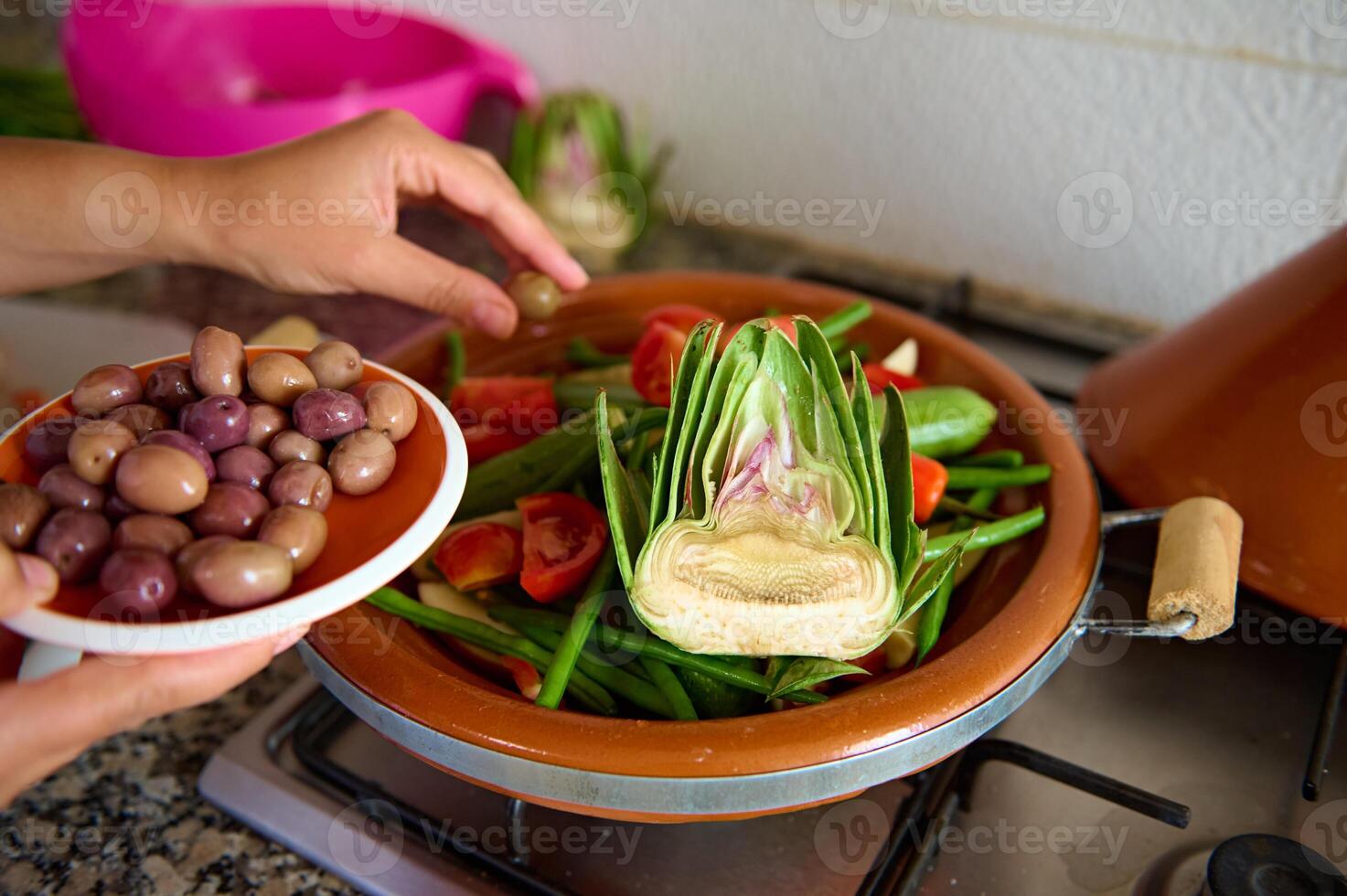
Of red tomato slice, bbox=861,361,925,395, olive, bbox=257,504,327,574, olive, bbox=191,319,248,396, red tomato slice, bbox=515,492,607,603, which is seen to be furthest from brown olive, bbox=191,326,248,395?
red tomato slice, bbox=861,361,925,395

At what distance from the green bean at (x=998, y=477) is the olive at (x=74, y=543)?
56 centimetres

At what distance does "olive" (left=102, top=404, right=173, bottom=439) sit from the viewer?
561mm

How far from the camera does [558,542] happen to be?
26.6 inches

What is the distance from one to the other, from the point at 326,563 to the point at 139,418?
0.15m

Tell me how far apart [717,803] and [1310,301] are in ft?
1.82

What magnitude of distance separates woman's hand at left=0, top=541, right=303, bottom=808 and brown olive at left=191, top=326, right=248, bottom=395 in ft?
0.49

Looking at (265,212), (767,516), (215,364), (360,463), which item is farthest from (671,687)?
(265,212)

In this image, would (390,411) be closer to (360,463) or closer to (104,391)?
(360,463)

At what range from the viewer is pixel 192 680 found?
1.61ft

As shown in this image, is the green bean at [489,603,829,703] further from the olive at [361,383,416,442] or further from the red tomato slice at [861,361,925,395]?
the red tomato slice at [861,361,925,395]

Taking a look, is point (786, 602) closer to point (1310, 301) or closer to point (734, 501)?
point (734, 501)

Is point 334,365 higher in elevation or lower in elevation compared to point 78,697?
higher

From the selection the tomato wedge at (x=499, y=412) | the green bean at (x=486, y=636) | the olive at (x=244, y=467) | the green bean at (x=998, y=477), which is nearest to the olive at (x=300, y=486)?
the olive at (x=244, y=467)

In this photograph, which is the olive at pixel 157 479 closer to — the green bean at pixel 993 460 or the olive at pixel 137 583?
the olive at pixel 137 583
